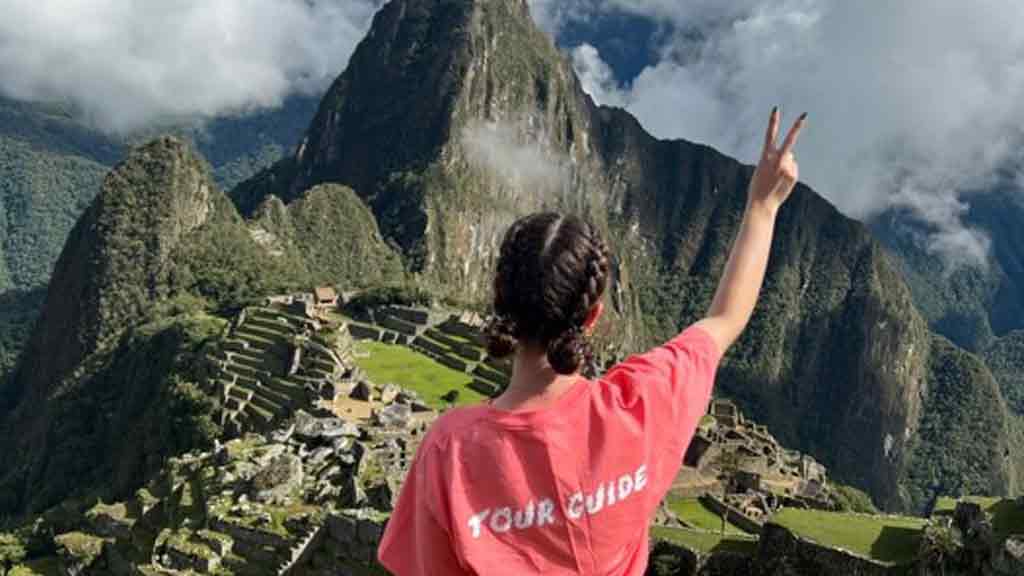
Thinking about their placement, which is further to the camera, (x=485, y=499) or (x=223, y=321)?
(x=223, y=321)

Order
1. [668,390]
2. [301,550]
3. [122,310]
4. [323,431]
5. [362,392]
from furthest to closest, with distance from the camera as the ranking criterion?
1. [122,310]
2. [362,392]
3. [323,431]
4. [301,550]
5. [668,390]

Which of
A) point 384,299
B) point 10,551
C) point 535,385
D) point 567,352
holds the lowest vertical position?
point 10,551

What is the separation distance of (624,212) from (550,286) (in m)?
184

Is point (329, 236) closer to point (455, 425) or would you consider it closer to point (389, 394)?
point (389, 394)

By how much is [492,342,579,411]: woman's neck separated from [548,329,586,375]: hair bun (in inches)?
1.8

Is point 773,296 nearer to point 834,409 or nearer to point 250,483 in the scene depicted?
point 834,409

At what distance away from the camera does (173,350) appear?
205 ft

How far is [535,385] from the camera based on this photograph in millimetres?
3061

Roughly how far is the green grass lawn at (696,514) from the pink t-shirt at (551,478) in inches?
1047

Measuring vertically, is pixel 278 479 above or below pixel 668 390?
below

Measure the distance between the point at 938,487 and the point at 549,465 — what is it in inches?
6167

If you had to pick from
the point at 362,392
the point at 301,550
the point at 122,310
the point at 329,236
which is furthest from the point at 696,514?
the point at 329,236

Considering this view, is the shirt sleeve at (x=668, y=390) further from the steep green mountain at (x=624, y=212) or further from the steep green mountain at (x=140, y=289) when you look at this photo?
the steep green mountain at (x=624, y=212)

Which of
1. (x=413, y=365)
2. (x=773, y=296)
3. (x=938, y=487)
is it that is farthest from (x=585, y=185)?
(x=413, y=365)
